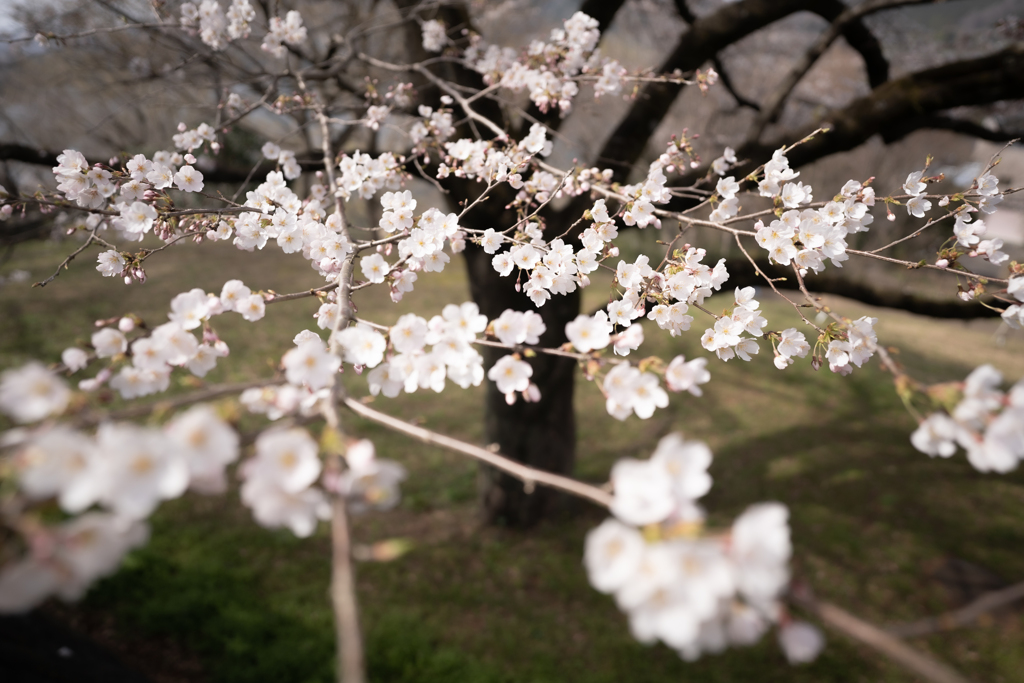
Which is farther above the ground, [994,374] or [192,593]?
[994,374]

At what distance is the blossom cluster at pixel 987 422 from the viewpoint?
2.91 ft

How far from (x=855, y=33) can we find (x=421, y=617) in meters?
5.19

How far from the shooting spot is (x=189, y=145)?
236 centimetres

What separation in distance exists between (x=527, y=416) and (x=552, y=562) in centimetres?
123

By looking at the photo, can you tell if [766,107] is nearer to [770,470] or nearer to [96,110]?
[770,470]

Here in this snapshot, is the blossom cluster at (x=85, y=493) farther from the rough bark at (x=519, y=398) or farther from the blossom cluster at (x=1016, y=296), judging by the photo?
the rough bark at (x=519, y=398)

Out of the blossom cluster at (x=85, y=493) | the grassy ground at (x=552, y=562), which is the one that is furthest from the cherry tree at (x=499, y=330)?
the grassy ground at (x=552, y=562)

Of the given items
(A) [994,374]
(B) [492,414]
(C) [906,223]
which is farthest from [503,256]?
(C) [906,223]

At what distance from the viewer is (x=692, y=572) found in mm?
681

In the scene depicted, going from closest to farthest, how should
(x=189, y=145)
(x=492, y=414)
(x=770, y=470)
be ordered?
(x=189, y=145)
(x=492, y=414)
(x=770, y=470)

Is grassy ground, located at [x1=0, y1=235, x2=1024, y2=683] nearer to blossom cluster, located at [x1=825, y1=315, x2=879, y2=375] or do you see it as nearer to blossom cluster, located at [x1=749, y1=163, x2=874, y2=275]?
blossom cluster, located at [x1=825, y1=315, x2=879, y2=375]

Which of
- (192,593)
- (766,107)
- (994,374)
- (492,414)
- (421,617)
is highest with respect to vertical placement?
(994,374)

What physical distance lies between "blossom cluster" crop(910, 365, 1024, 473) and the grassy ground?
147 centimetres

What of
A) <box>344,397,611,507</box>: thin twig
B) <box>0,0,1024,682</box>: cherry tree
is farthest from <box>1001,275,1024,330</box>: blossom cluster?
<box>344,397,611,507</box>: thin twig
